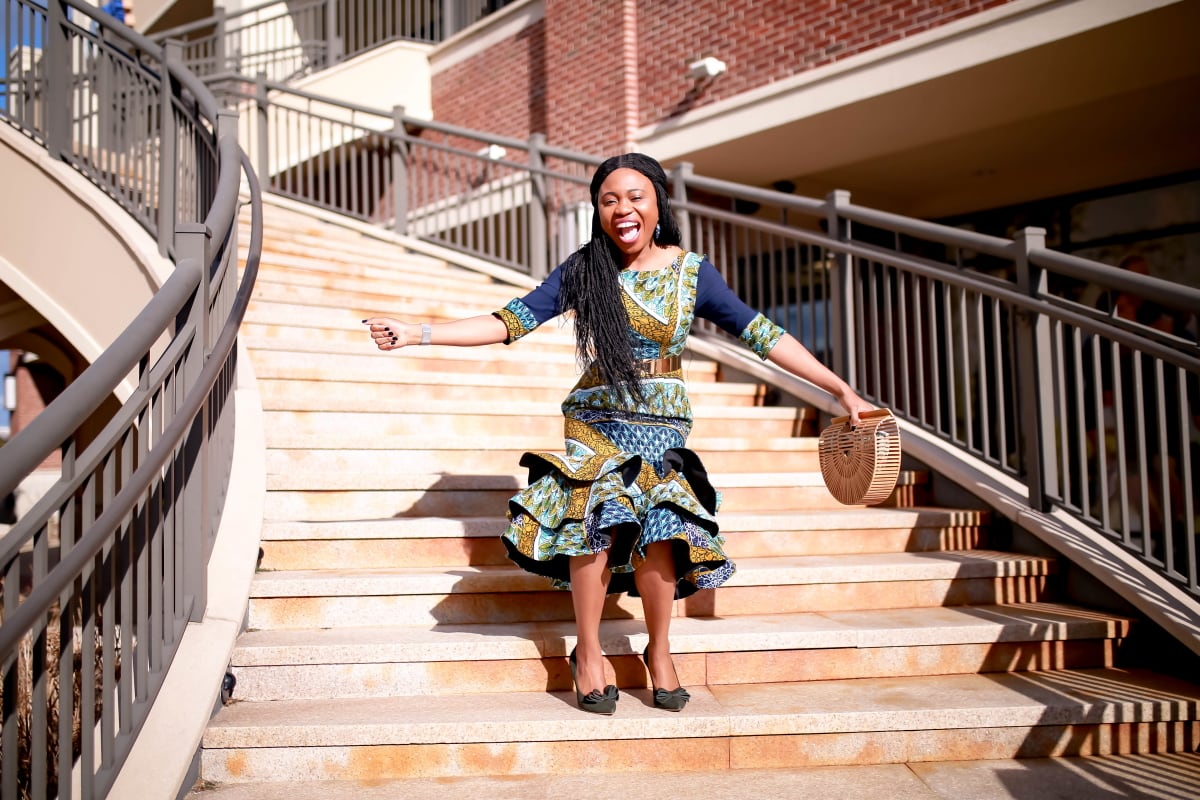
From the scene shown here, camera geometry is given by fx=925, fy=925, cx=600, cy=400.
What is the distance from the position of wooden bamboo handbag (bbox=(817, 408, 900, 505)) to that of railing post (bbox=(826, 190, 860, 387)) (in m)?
2.26

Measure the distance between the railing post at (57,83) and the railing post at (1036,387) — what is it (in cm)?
549

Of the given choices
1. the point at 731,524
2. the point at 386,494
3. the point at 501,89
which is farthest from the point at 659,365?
the point at 501,89

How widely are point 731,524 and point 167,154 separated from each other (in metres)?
3.58

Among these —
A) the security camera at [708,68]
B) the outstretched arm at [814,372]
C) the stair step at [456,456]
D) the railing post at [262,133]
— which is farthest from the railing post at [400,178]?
the outstretched arm at [814,372]

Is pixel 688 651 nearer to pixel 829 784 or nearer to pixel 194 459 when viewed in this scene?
pixel 829 784

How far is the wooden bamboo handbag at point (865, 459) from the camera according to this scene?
8.43ft

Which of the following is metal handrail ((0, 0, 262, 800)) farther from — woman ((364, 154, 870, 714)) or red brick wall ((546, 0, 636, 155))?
red brick wall ((546, 0, 636, 155))

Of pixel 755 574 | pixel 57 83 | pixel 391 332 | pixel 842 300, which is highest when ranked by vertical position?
pixel 57 83

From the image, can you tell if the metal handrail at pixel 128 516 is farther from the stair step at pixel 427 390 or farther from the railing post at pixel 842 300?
the railing post at pixel 842 300

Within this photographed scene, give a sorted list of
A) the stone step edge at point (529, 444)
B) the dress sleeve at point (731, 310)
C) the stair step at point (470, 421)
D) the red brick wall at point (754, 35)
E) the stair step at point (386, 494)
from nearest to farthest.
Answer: the dress sleeve at point (731, 310), the stair step at point (386, 494), the stone step edge at point (529, 444), the stair step at point (470, 421), the red brick wall at point (754, 35)

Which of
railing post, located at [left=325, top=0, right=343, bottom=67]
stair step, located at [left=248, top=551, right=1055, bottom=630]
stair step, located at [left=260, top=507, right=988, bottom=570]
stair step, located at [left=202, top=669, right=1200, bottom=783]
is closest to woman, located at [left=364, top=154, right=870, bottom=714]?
stair step, located at [left=202, top=669, right=1200, bottom=783]

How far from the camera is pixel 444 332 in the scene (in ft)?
8.60

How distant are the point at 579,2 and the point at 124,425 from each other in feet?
30.4

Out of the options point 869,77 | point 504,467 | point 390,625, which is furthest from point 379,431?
point 869,77
